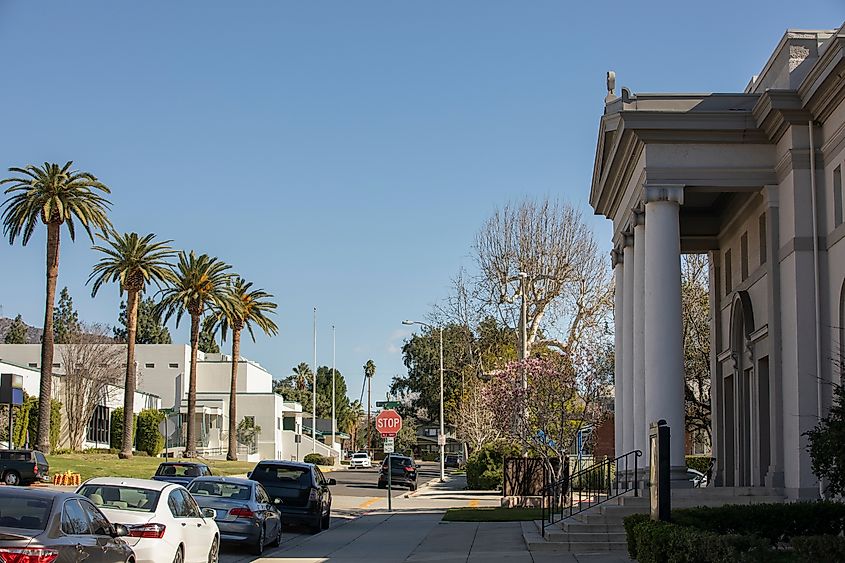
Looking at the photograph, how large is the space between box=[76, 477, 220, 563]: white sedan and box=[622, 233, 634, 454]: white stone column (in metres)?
13.7

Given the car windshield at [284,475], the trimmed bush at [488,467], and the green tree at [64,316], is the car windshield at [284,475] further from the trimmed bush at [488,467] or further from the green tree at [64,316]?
the green tree at [64,316]

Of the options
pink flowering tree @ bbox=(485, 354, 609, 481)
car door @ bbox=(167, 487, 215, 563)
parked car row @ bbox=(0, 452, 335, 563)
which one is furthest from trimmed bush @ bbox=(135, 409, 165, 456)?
car door @ bbox=(167, 487, 215, 563)

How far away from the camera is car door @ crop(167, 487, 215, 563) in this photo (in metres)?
17.0

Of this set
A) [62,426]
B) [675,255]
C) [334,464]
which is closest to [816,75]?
[675,255]

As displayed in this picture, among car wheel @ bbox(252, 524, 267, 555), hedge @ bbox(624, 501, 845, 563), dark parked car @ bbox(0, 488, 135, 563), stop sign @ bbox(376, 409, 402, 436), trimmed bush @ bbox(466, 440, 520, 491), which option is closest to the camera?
dark parked car @ bbox(0, 488, 135, 563)

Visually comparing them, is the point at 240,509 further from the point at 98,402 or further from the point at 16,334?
the point at 16,334

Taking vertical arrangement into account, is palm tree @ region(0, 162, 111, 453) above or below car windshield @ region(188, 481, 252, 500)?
above

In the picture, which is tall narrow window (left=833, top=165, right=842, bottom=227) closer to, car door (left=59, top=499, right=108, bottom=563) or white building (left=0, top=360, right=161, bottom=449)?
car door (left=59, top=499, right=108, bottom=563)

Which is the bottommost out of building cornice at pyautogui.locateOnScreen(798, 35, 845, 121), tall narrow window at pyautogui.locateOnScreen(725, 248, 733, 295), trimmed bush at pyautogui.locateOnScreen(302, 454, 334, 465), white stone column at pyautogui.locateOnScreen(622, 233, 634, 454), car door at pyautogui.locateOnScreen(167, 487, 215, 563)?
trimmed bush at pyautogui.locateOnScreen(302, 454, 334, 465)

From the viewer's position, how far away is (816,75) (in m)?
21.5

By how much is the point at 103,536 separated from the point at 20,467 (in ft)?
113

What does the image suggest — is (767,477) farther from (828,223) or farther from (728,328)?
(728,328)

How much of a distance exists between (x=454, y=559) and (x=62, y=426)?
186 ft

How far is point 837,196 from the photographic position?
21.9 meters
